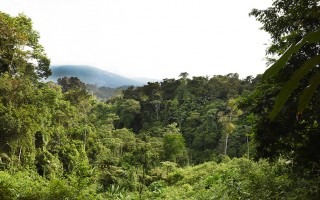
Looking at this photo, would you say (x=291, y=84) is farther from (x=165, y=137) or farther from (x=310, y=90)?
(x=165, y=137)

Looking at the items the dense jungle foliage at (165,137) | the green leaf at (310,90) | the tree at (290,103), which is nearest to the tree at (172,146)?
the dense jungle foliage at (165,137)

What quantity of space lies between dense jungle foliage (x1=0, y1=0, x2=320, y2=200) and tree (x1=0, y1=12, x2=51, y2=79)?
49 millimetres

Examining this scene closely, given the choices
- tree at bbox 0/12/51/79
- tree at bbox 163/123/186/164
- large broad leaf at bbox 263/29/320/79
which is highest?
tree at bbox 0/12/51/79

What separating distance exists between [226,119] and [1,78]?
19.1 m

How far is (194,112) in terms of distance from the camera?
3341 centimetres

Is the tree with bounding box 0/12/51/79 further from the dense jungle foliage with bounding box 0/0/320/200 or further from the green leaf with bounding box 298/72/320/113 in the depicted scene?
the green leaf with bounding box 298/72/320/113

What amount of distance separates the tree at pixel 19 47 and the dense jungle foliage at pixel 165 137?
1.9 inches

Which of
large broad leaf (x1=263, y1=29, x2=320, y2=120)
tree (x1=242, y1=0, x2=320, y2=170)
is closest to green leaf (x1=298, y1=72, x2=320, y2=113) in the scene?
large broad leaf (x1=263, y1=29, x2=320, y2=120)

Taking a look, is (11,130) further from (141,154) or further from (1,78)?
(141,154)

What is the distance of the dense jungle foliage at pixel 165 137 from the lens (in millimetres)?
5855

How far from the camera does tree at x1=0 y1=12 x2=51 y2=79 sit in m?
14.0

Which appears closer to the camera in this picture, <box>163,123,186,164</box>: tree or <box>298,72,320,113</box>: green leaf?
<box>298,72,320,113</box>: green leaf

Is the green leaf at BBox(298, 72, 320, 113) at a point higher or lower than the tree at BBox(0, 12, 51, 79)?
lower

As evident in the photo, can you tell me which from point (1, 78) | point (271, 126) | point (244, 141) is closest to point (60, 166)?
point (1, 78)
